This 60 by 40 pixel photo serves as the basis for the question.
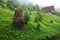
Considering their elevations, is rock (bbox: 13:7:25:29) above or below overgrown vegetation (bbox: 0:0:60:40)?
above

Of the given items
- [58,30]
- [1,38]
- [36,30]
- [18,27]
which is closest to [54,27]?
[58,30]

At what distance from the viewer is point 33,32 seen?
36906mm

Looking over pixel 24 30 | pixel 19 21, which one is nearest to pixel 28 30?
pixel 24 30

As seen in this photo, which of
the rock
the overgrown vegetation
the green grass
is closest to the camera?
the green grass

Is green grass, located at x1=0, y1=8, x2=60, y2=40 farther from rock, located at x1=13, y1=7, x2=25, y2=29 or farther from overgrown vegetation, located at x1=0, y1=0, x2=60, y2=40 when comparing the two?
rock, located at x1=13, y1=7, x2=25, y2=29

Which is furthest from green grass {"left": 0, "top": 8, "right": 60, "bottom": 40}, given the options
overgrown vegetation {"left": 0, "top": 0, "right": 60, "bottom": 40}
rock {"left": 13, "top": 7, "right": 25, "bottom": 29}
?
rock {"left": 13, "top": 7, "right": 25, "bottom": 29}

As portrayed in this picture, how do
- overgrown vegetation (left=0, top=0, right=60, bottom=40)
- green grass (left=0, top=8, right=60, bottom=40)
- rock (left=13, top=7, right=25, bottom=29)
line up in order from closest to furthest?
1. green grass (left=0, top=8, right=60, bottom=40)
2. overgrown vegetation (left=0, top=0, right=60, bottom=40)
3. rock (left=13, top=7, right=25, bottom=29)

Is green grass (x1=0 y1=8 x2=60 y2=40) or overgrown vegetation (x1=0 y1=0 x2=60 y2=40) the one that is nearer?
green grass (x1=0 y1=8 x2=60 y2=40)

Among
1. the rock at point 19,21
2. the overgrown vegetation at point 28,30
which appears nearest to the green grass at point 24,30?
the overgrown vegetation at point 28,30

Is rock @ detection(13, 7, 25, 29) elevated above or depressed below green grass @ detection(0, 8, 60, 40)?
above

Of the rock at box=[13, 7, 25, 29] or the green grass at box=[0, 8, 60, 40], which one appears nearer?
the green grass at box=[0, 8, 60, 40]

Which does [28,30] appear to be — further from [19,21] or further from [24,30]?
[19,21]

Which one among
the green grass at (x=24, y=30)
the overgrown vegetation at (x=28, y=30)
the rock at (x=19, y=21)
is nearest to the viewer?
the green grass at (x=24, y=30)

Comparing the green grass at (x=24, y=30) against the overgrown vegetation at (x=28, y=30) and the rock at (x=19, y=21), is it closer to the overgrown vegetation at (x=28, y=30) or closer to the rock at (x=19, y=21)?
the overgrown vegetation at (x=28, y=30)
